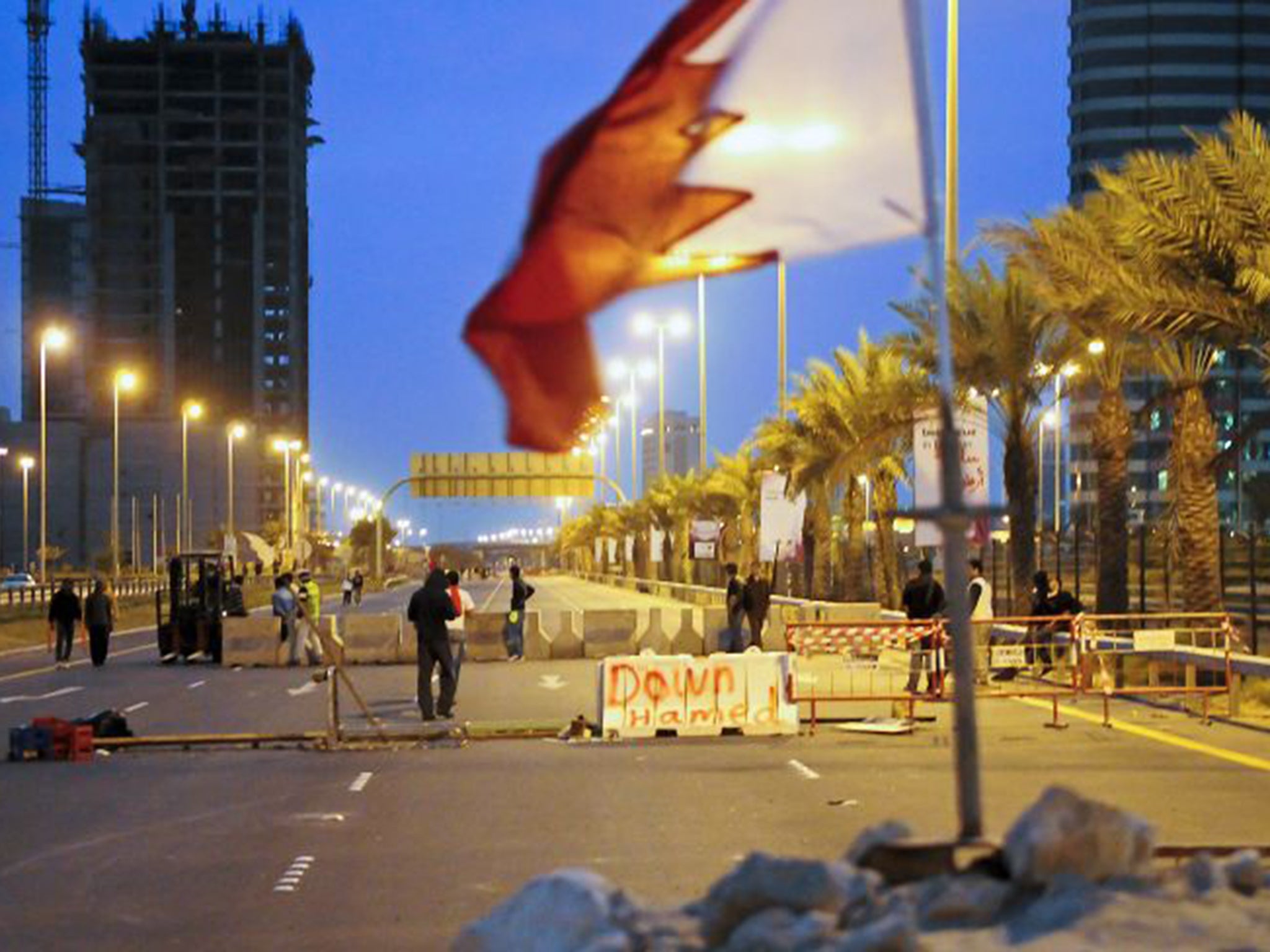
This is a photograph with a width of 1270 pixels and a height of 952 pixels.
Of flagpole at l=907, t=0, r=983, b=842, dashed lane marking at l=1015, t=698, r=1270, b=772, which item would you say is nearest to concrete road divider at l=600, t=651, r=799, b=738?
dashed lane marking at l=1015, t=698, r=1270, b=772

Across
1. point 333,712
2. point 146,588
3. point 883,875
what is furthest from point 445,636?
point 146,588

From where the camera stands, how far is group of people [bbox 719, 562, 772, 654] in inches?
1412

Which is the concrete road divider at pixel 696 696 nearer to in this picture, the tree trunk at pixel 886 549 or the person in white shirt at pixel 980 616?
the person in white shirt at pixel 980 616

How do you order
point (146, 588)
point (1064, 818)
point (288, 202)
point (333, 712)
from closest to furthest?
point (1064, 818) < point (333, 712) < point (146, 588) < point (288, 202)

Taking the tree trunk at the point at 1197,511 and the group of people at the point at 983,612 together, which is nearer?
the group of people at the point at 983,612

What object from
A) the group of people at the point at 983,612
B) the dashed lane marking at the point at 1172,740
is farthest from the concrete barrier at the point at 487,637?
the dashed lane marking at the point at 1172,740

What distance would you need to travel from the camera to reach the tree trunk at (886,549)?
48.6 m

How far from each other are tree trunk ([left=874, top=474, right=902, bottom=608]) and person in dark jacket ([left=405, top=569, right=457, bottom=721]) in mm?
24357

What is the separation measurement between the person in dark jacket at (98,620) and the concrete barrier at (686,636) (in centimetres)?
1108

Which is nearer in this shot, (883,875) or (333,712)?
(883,875)

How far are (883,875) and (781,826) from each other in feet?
25.0

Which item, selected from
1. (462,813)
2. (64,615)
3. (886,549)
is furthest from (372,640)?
(462,813)

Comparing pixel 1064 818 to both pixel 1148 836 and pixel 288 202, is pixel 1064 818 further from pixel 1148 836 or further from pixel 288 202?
pixel 288 202

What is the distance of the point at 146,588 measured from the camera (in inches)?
3782
